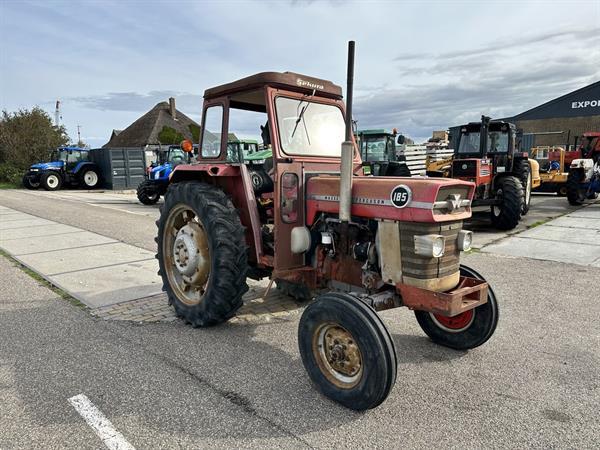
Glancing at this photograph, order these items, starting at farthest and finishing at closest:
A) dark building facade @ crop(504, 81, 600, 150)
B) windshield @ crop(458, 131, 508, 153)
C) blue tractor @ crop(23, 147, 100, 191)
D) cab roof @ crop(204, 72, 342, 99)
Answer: dark building facade @ crop(504, 81, 600, 150), blue tractor @ crop(23, 147, 100, 191), windshield @ crop(458, 131, 508, 153), cab roof @ crop(204, 72, 342, 99)

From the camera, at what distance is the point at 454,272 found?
3.06 metres

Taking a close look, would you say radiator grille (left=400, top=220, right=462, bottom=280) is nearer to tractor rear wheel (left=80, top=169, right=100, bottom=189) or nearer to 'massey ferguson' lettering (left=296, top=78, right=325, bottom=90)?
'massey ferguson' lettering (left=296, top=78, right=325, bottom=90)

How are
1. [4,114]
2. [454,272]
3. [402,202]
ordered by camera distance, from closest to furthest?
[402,202] < [454,272] < [4,114]

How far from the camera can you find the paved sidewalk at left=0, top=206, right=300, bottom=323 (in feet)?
14.6

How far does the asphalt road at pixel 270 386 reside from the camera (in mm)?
2463

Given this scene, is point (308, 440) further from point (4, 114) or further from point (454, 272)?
point (4, 114)

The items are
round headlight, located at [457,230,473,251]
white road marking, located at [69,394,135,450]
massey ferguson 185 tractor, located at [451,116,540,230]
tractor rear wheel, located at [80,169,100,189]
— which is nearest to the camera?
white road marking, located at [69,394,135,450]

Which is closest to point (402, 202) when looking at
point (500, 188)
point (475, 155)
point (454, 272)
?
point (454, 272)

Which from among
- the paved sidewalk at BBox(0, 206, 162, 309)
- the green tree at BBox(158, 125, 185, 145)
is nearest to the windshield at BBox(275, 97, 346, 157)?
the paved sidewalk at BBox(0, 206, 162, 309)

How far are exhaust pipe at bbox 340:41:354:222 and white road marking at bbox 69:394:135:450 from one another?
6.30ft

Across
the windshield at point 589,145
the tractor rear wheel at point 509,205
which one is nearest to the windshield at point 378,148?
the tractor rear wheel at point 509,205

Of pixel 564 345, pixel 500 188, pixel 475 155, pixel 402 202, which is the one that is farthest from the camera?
pixel 475 155

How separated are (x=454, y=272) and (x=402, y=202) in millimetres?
689

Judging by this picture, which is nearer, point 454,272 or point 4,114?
point 454,272
